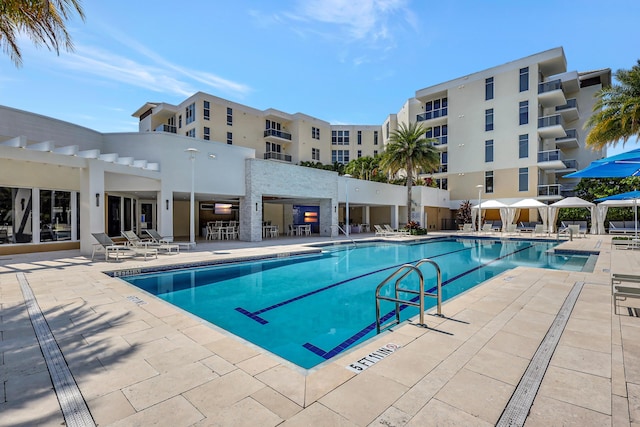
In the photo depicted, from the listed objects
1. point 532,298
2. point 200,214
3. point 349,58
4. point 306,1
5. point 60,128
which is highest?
point 349,58

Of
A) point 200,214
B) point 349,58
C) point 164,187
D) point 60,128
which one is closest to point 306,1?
point 349,58

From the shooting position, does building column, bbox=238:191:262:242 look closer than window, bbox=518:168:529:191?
Yes

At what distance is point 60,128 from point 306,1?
11.8m

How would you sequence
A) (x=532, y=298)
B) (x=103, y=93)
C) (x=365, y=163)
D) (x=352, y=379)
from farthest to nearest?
1. (x=365, y=163)
2. (x=103, y=93)
3. (x=532, y=298)
4. (x=352, y=379)

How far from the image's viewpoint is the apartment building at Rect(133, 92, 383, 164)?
89.2ft

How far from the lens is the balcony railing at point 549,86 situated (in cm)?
2521

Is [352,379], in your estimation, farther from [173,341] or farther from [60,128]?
[60,128]

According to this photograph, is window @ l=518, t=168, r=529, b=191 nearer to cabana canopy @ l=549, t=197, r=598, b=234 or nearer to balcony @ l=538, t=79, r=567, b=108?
cabana canopy @ l=549, t=197, r=598, b=234

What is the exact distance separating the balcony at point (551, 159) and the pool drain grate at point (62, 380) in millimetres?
31368

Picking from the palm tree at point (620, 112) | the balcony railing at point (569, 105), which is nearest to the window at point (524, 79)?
the balcony railing at point (569, 105)

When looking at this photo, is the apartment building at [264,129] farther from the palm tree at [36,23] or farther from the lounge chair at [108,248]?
the palm tree at [36,23]

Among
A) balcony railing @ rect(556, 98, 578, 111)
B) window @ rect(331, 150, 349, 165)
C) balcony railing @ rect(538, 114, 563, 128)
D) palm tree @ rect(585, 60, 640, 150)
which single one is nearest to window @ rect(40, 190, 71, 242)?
palm tree @ rect(585, 60, 640, 150)

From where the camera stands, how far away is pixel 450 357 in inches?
132

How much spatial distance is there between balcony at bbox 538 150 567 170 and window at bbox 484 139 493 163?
12.2 ft
